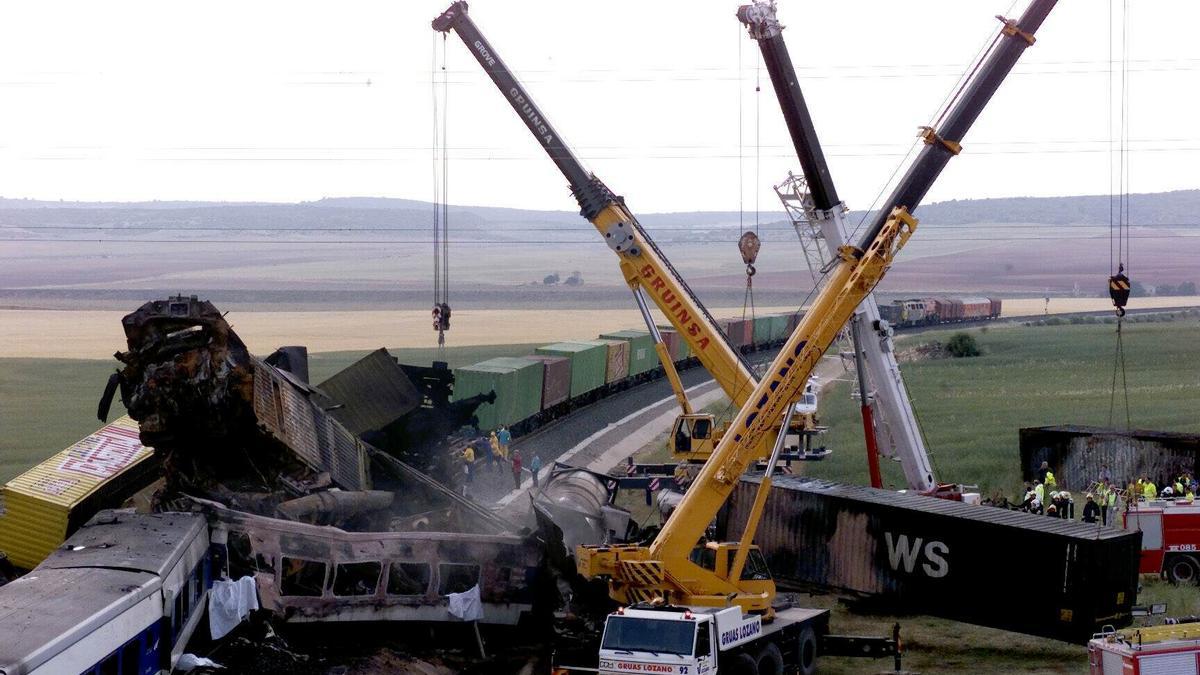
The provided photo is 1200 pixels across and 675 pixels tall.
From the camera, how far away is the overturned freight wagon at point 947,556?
22172 mm

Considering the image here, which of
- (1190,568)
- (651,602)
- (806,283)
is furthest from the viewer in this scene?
(806,283)

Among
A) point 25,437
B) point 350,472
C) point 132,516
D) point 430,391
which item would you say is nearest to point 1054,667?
point 350,472

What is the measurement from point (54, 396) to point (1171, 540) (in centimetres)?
4833

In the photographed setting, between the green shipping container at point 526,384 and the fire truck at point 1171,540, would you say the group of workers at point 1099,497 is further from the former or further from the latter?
the green shipping container at point 526,384

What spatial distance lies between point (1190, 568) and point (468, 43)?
2091 centimetres

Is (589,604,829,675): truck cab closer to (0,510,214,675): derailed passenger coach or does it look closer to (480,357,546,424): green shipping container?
(0,510,214,675): derailed passenger coach

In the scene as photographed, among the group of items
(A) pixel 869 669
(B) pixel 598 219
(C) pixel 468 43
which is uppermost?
(C) pixel 468 43

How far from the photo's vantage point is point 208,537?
19.8m

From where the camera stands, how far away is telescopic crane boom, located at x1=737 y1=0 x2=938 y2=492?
2922cm

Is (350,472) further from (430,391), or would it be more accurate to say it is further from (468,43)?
(468,43)

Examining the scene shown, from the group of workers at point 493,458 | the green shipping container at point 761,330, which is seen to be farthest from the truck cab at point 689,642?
the green shipping container at point 761,330

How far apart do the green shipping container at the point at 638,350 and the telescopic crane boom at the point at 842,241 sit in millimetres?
35880

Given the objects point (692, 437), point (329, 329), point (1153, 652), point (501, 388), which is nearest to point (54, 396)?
point (501, 388)

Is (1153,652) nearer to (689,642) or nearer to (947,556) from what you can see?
(689,642)
